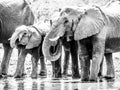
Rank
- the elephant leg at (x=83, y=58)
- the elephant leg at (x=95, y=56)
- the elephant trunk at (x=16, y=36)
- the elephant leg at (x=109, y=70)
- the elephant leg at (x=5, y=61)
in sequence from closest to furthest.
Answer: the elephant leg at (x=95, y=56)
the elephant leg at (x=83, y=58)
the elephant leg at (x=109, y=70)
the elephant trunk at (x=16, y=36)
the elephant leg at (x=5, y=61)

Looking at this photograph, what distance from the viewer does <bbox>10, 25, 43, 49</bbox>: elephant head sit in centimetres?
1631

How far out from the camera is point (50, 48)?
15.2m

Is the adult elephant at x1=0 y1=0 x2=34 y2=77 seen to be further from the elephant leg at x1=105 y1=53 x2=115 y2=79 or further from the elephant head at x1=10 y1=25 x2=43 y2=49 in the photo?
the elephant leg at x1=105 y1=53 x2=115 y2=79

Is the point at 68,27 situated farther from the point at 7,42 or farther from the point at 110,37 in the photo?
the point at 7,42

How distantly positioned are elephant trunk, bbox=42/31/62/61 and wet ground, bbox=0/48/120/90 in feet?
2.04

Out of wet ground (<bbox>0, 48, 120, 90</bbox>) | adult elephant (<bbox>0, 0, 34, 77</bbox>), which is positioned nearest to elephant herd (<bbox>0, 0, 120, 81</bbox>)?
adult elephant (<bbox>0, 0, 34, 77</bbox>)

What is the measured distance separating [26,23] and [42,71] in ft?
5.37

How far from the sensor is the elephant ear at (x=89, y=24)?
13.7 metres

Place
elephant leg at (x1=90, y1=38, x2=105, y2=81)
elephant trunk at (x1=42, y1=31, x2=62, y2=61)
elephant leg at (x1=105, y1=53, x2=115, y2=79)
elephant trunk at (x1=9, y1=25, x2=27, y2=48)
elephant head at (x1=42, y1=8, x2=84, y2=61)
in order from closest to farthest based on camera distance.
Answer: elephant leg at (x1=90, y1=38, x2=105, y2=81) → elephant head at (x1=42, y1=8, x2=84, y2=61) → elephant trunk at (x1=42, y1=31, x2=62, y2=61) → elephant leg at (x1=105, y1=53, x2=115, y2=79) → elephant trunk at (x1=9, y1=25, x2=27, y2=48)

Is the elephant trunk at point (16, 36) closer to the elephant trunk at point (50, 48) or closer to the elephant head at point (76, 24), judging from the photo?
the elephant trunk at point (50, 48)

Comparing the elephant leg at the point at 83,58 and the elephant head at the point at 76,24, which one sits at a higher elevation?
the elephant head at the point at 76,24

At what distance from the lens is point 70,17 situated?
13852 mm

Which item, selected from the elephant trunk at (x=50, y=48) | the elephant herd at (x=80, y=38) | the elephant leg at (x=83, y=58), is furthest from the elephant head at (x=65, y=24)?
the elephant leg at (x=83, y=58)

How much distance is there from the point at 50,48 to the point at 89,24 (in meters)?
1.73
